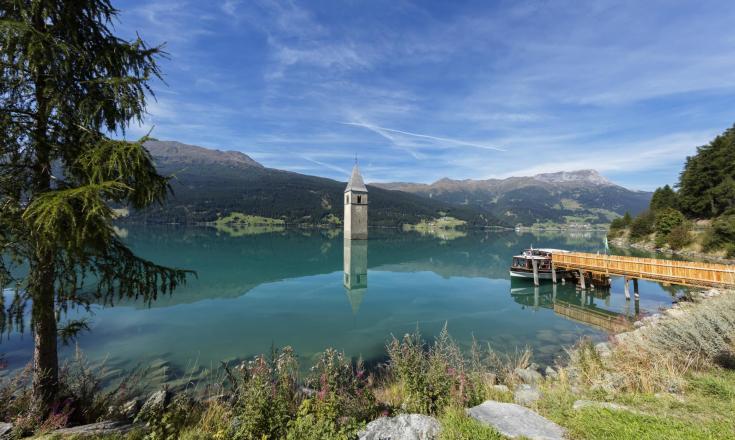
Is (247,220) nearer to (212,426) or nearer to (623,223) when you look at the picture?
(623,223)

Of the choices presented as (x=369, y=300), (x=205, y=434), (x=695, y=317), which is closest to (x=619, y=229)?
(x=369, y=300)

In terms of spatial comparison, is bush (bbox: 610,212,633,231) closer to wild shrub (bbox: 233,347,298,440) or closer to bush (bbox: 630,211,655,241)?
bush (bbox: 630,211,655,241)

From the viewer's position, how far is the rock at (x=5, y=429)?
4342mm

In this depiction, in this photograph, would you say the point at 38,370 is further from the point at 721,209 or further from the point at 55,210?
the point at 721,209

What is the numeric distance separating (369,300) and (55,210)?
2163cm

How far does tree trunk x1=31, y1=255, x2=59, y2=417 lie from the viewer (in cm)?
484

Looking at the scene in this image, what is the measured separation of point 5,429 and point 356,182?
84.0 metres

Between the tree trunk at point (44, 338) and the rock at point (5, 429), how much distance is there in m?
0.49

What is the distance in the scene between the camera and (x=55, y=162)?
5352 millimetres

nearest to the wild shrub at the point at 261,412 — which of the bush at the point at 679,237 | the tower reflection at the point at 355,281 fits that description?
the tower reflection at the point at 355,281

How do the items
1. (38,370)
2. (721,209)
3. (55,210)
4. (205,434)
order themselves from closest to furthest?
(55,210) → (205,434) → (38,370) → (721,209)

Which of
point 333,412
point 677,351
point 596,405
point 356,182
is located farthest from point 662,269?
point 356,182

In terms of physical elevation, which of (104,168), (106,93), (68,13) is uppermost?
(68,13)

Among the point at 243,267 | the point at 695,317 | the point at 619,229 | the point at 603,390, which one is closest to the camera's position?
the point at 603,390
